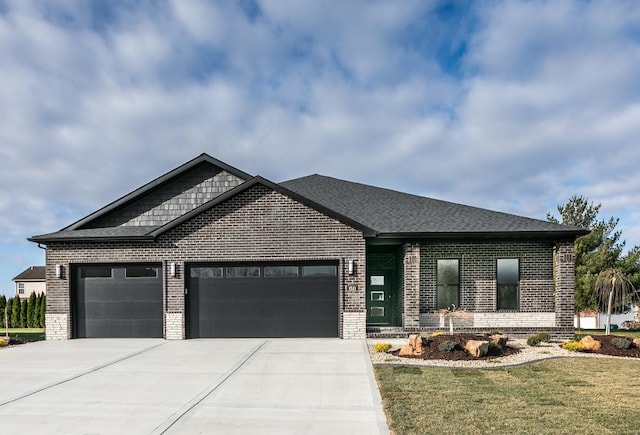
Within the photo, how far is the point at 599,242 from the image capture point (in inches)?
1043

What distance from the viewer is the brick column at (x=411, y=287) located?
46.1 feet

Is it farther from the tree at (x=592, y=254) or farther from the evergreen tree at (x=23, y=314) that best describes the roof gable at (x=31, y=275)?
the tree at (x=592, y=254)

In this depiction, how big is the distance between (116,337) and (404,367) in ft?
32.3

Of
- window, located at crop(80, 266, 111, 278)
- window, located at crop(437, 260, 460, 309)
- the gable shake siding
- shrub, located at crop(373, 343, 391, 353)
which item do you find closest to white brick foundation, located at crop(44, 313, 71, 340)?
window, located at crop(80, 266, 111, 278)

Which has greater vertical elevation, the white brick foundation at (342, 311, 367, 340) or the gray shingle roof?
the gray shingle roof

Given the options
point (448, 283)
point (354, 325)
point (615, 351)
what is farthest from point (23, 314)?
point (615, 351)

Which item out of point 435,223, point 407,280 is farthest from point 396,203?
point 407,280

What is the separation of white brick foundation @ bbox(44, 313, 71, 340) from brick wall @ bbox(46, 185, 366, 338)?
2.91m

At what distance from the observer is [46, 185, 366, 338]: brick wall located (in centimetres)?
1389

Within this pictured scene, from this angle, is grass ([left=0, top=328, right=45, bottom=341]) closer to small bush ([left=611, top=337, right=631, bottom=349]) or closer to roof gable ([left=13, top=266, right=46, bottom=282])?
small bush ([left=611, top=337, right=631, bottom=349])

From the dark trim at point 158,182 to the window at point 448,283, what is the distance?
7813 millimetres

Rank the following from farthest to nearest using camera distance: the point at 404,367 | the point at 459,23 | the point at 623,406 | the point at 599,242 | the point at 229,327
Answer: the point at 599,242 → the point at 229,327 → the point at 459,23 → the point at 404,367 → the point at 623,406

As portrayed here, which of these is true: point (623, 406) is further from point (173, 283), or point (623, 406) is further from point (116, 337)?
point (116, 337)

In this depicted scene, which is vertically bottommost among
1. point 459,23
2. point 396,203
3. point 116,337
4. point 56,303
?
point 116,337
